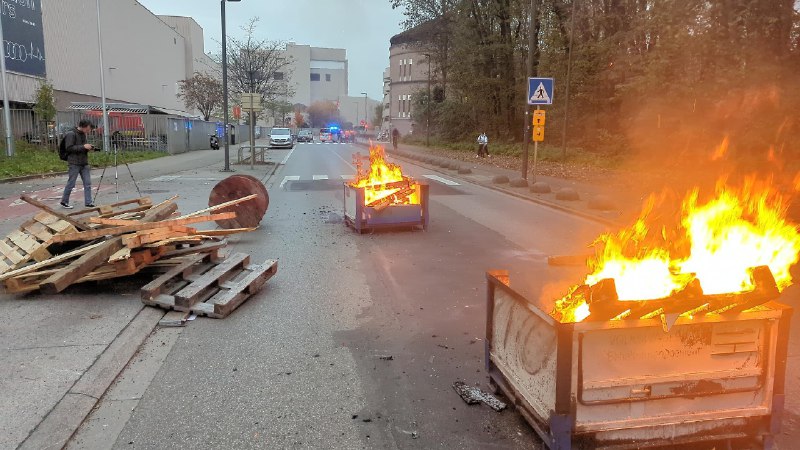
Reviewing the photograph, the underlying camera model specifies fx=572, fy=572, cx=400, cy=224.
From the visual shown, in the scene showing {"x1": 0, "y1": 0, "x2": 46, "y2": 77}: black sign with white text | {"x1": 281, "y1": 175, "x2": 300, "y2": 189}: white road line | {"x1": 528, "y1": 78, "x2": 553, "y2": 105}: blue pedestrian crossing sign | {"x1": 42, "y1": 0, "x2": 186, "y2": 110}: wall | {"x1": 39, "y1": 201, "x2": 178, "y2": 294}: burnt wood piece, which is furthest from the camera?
{"x1": 42, "y1": 0, "x2": 186, "y2": 110}: wall

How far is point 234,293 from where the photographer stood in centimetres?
577

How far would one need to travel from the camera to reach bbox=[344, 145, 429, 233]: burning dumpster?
32.7ft

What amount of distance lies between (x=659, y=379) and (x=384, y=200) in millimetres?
7307

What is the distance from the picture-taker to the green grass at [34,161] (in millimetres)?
19391

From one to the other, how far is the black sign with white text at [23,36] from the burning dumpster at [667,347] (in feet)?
112

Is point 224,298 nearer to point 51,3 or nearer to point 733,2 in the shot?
point 733,2

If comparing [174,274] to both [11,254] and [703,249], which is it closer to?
[11,254]

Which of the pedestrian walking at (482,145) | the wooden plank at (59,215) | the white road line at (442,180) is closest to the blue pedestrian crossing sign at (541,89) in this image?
the white road line at (442,180)

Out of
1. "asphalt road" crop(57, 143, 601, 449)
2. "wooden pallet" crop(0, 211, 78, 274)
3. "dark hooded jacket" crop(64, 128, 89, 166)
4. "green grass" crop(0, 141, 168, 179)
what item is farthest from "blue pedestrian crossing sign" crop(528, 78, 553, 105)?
"wooden pallet" crop(0, 211, 78, 274)

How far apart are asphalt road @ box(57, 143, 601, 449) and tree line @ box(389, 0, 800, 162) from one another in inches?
475

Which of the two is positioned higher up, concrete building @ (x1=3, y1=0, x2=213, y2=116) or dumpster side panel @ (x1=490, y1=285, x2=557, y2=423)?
concrete building @ (x1=3, y1=0, x2=213, y2=116)

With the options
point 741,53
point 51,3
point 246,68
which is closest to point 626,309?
point 741,53

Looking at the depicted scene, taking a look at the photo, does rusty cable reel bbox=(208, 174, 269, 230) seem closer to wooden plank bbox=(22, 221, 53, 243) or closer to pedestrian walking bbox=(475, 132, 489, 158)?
wooden plank bbox=(22, 221, 53, 243)

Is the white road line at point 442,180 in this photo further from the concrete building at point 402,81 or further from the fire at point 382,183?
the concrete building at point 402,81
